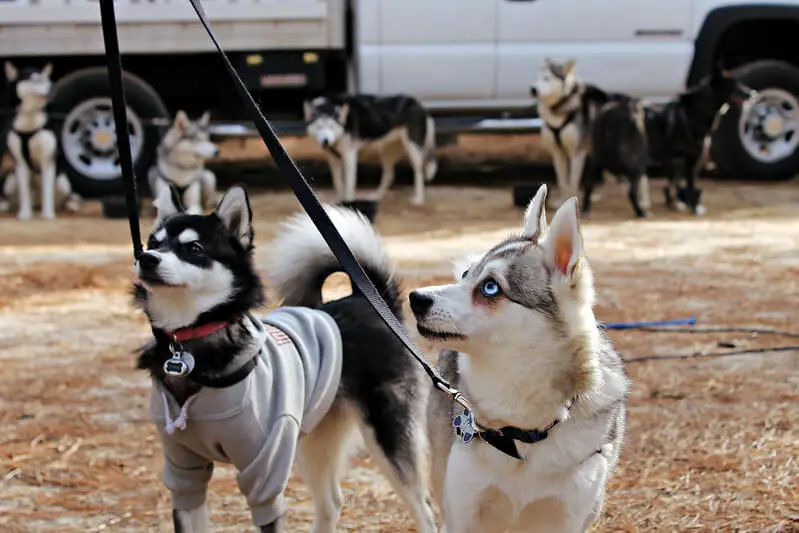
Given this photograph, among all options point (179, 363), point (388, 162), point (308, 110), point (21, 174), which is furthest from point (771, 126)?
point (179, 363)

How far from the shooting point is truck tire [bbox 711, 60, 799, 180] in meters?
11.7

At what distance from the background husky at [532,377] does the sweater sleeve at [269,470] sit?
1.69ft

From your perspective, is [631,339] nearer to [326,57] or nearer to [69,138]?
[326,57]

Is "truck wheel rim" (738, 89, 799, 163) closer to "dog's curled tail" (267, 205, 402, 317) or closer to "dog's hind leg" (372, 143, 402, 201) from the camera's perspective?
"dog's hind leg" (372, 143, 402, 201)

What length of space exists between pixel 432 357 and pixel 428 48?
21.6 feet

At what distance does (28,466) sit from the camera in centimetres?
408

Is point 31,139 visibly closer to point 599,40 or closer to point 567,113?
point 567,113

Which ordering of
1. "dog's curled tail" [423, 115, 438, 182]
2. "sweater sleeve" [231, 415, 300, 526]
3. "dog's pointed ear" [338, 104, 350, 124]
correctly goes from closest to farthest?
1. "sweater sleeve" [231, 415, 300, 526]
2. "dog's pointed ear" [338, 104, 350, 124]
3. "dog's curled tail" [423, 115, 438, 182]

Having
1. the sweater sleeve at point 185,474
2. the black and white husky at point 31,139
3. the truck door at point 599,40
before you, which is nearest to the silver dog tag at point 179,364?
the sweater sleeve at point 185,474

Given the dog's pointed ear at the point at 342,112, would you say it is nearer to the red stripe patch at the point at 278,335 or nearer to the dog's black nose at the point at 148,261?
the red stripe patch at the point at 278,335

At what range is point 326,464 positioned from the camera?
3.57 meters

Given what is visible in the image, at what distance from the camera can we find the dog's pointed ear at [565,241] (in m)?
2.47

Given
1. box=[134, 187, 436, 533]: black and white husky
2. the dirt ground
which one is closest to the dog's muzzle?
box=[134, 187, 436, 533]: black and white husky

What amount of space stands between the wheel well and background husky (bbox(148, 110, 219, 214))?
5.66 meters
